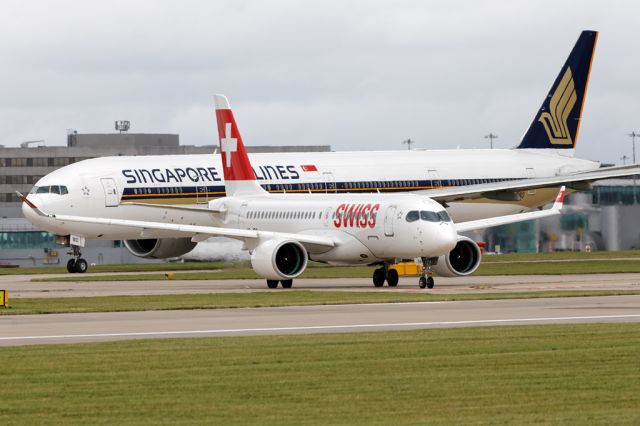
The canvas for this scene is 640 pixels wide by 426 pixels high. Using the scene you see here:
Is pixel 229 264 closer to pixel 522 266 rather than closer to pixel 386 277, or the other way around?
pixel 522 266

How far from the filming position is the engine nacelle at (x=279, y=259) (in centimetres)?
4631

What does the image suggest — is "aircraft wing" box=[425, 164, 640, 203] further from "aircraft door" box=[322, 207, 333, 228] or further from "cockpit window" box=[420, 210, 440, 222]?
"cockpit window" box=[420, 210, 440, 222]

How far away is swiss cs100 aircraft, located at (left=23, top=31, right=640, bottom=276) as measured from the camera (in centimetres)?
6062

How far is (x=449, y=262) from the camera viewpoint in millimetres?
47375

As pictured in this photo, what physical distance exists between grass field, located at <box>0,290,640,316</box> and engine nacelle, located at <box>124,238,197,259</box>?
2100 cm

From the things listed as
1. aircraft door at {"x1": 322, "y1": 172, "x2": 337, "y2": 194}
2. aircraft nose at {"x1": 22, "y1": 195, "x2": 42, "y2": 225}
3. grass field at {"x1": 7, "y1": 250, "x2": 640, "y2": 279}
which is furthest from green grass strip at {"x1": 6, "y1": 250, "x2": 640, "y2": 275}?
aircraft nose at {"x1": 22, "y1": 195, "x2": 42, "y2": 225}

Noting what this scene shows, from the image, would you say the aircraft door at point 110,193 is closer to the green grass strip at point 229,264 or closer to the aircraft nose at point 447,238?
the green grass strip at point 229,264

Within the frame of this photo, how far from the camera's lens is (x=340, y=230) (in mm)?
48250

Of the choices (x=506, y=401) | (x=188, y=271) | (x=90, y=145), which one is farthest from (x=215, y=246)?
(x=90, y=145)

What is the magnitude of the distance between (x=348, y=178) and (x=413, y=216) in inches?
757

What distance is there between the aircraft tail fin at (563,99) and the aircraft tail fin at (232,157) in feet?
61.2

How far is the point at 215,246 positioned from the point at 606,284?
101 ft

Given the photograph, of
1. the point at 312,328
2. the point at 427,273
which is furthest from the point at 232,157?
the point at 312,328

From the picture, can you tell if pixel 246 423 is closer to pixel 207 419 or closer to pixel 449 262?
pixel 207 419
